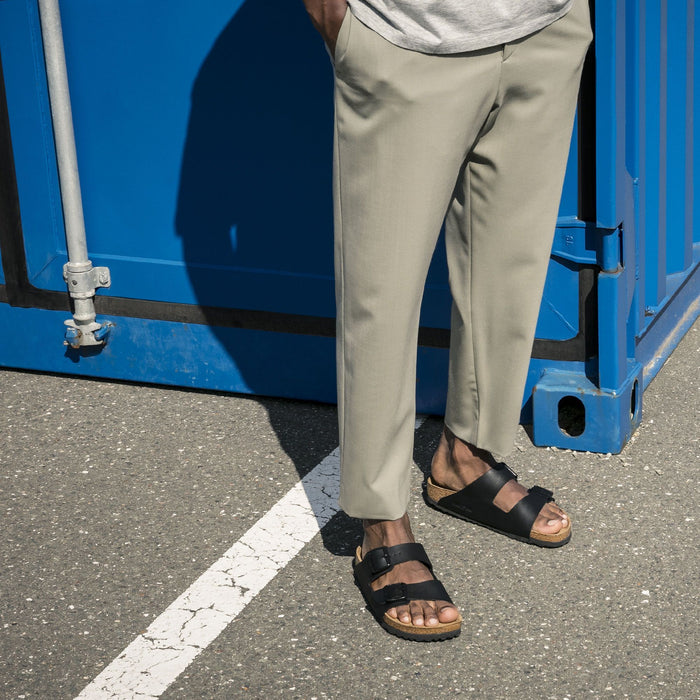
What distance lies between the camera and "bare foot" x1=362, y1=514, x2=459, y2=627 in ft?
6.91

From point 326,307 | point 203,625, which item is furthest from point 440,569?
point 326,307

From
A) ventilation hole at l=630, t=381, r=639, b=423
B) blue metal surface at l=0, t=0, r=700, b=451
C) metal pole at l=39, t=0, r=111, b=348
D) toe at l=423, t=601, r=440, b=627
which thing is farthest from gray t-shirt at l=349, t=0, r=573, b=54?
metal pole at l=39, t=0, r=111, b=348

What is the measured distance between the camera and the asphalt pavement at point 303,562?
201cm

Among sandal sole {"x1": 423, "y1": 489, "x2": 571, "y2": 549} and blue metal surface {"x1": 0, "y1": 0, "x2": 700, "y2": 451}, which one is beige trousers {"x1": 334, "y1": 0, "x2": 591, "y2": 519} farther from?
blue metal surface {"x1": 0, "y1": 0, "x2": 700, "y2": 451}

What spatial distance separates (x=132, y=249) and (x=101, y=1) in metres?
0.68

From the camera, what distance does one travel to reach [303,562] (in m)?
2.38

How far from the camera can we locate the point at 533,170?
2.17 meters

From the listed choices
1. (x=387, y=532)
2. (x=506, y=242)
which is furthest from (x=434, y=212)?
(x=387, y=532)

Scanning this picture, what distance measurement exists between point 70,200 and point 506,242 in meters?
1.43

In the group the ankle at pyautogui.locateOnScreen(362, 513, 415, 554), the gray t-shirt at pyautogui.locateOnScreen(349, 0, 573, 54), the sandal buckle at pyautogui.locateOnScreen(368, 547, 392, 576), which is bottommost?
the sandal buckle at pyautogui.locateOnScreen(368, 547, 392, 576)

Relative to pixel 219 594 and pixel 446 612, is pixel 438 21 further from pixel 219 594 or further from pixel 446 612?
pixel 219 594

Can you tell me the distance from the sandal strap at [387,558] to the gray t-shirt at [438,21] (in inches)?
38.1

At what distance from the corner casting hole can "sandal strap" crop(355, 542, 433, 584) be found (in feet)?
2.52

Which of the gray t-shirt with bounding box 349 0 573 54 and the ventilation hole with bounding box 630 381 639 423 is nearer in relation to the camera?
the gray t-shirt with bounding box 349 0 573 54
